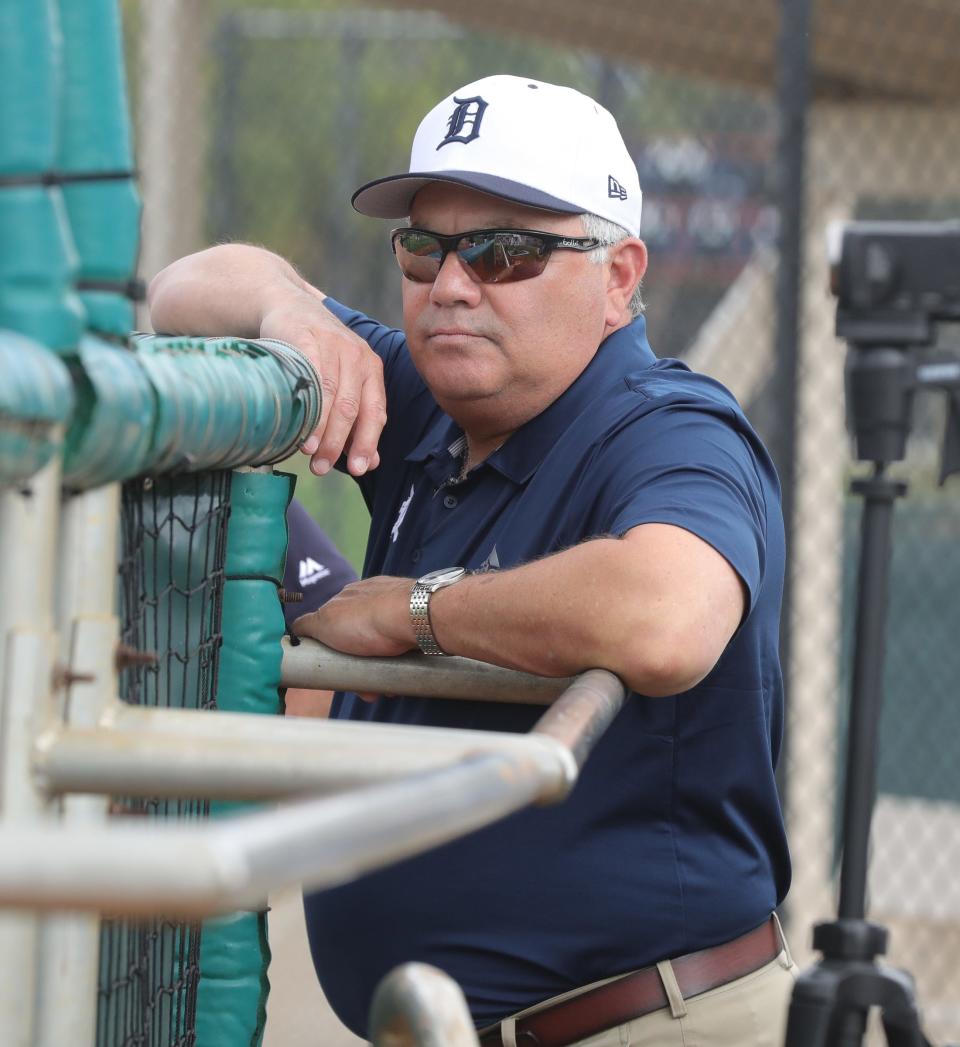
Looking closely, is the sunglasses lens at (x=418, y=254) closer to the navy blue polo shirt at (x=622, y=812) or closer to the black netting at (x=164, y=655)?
the navy blue polo shirt at (x=622, y=812)

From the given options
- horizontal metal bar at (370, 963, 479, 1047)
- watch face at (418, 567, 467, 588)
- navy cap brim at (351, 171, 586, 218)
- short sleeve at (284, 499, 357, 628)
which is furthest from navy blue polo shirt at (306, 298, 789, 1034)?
horizontal metal bar at (370, 963, 479, 1047)

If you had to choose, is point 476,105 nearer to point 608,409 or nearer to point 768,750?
point 608,409

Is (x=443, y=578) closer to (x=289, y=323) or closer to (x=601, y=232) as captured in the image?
(x=289, y=323)

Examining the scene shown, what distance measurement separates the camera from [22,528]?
1044 millimetres

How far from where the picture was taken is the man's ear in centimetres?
236

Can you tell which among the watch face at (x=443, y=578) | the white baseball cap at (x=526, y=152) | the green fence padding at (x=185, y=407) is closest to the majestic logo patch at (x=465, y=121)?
the white baseball cap at (x=526, y=152)

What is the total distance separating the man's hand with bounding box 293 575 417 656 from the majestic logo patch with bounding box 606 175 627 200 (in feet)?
2.34

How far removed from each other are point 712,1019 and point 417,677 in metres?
Result: 0.62

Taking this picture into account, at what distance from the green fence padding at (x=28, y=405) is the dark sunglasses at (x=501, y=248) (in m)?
1.27

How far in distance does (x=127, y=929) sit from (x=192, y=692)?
0.27m

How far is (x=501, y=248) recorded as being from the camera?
88.2 inches

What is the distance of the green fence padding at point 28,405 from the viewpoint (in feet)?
3.09

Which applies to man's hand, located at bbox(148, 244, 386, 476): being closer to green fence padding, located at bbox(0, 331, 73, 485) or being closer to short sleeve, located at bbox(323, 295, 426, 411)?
short sleeve, located at bbox(323, 295, 426, 411)

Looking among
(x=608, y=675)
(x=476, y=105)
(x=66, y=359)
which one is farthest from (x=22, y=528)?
(x=476, y=105)
